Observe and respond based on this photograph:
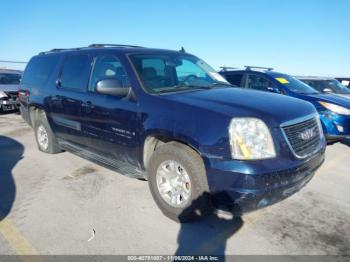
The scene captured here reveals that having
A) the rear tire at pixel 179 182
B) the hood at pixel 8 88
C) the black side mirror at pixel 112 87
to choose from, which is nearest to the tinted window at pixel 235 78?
the black side mirror at pixel 112 87

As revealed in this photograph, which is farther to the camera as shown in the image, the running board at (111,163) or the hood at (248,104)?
the running board at (111,163)

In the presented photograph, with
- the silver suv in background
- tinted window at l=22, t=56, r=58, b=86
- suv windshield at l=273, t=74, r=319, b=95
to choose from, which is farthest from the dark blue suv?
the silver suv in background

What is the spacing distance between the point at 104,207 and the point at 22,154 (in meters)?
3.16

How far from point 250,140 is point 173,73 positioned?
68.2 inches

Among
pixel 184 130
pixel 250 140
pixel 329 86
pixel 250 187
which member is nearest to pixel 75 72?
pixel 184 130

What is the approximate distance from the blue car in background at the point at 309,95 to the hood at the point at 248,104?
10.0 ft

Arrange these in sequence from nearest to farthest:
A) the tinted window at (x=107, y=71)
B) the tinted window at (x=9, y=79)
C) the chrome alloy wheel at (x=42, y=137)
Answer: the tinted window at (x=107, y=71) → the chrome alloy wheel at (x=42, y=137) → the tinted window at (x=9, y=79)

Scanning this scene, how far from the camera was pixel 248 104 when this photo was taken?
3062mm

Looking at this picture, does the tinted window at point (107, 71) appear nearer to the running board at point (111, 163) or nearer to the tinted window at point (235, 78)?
the running board at point (111, 163)

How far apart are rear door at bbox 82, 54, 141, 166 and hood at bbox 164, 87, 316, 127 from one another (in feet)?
2.03

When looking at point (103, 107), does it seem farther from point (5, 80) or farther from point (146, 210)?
point (5, 80)

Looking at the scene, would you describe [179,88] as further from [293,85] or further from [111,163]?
[293,85]

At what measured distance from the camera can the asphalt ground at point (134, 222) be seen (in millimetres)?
2834

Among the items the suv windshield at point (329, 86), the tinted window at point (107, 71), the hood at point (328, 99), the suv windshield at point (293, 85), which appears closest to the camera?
the tinted window at point (107, 71)
